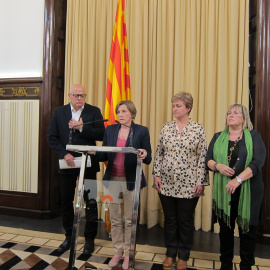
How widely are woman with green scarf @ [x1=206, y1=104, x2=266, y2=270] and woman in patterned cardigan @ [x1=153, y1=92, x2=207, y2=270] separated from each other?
124 mm

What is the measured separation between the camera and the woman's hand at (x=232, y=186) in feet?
6.56

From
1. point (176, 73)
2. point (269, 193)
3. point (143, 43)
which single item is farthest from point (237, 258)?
point (143, 43)

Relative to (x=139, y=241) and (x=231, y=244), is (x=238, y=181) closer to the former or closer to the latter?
(x=231, y=244)

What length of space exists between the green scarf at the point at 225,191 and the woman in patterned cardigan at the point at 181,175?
4.3 inches

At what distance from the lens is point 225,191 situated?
2113mm

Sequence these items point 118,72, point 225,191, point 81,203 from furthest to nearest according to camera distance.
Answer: point 118,72, point 225,191, point 81,203

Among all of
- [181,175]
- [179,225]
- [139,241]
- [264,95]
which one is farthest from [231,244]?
[264,95]

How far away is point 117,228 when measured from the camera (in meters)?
1.87

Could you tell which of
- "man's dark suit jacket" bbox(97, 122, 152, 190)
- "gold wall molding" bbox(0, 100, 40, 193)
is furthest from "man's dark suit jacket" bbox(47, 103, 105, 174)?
"gold wall molding" bbox(0, 100, 40, 193)

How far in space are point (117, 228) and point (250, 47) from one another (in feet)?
8.17

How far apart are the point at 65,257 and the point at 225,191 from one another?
1.39 metres

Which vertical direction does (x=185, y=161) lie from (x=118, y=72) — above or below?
below

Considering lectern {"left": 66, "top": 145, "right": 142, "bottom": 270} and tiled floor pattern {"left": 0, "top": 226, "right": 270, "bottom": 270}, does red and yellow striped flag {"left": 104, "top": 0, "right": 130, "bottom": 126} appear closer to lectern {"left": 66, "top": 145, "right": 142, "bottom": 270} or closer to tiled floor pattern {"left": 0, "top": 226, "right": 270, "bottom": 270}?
lectern {"left": 66, "top": 145, "right": 142, "bottom": 270}

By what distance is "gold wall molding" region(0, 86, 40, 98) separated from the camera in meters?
3.68
